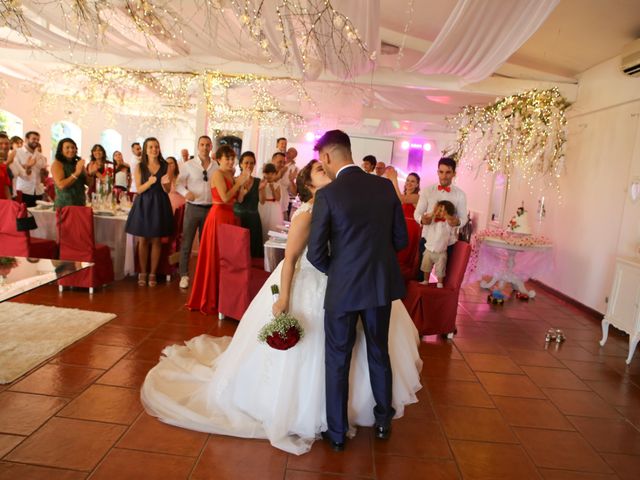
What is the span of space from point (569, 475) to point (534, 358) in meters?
1.98

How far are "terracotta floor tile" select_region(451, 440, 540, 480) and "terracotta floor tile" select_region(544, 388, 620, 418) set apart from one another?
867mm

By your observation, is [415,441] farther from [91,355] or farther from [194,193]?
[194,193]

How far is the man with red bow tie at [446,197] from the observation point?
509 centimetres

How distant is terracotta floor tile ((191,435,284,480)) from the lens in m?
2.40

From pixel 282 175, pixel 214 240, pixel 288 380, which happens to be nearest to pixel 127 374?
pixel 288 380

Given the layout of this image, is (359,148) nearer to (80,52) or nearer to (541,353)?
(80,52)

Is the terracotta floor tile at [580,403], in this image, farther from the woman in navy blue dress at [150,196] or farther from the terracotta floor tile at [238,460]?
the woman in navy blue dress at [150,196]

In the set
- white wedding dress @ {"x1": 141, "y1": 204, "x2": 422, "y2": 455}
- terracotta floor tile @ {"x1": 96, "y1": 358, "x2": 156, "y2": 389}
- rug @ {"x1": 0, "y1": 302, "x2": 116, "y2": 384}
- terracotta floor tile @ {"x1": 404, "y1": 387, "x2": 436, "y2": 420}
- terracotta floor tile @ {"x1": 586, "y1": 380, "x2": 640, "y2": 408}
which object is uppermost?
white wedding dress @ {"x1": 141, "y1": 204, "x2": 422, "y2": 455}

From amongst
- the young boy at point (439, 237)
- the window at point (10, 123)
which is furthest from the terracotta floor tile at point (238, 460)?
the window at point (10, 123)

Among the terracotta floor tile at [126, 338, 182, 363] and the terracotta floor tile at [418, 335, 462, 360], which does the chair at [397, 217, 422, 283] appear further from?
the terracotta floor tile at [126, 338, 182, 363]

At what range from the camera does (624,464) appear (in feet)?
9.33

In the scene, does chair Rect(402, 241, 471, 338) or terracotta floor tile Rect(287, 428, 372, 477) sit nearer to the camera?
terracotta floor tile Rect(287, 428, 372, 477)

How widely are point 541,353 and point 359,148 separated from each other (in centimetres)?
1286

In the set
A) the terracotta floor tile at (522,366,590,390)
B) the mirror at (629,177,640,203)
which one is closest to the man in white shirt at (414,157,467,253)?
the terracotta floor tile at (522,366,590,390)
